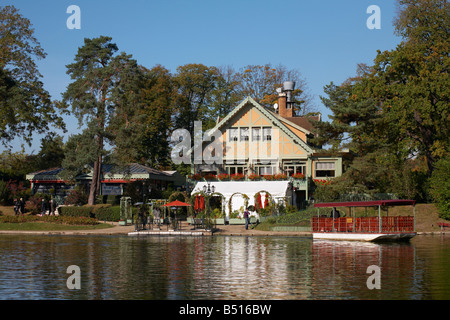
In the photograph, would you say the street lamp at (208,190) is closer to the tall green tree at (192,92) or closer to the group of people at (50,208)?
the group of people at (50,208)

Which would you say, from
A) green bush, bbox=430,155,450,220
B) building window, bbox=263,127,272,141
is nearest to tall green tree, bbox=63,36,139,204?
building window, bbox=263,127,272,141

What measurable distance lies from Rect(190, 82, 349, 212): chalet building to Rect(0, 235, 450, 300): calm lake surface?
21.8m

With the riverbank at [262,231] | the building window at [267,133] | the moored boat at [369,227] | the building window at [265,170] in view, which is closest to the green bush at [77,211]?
the riverbank at [262,231]

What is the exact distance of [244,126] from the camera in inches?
2394

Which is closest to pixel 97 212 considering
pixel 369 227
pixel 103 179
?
pixel 103 179

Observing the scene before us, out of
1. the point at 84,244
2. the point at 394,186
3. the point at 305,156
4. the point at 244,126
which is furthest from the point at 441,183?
the point at 84,244

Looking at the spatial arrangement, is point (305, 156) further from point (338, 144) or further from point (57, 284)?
point (57, 284)

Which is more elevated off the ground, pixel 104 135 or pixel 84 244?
pixel 104 135

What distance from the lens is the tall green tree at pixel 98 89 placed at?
5756 centimetres

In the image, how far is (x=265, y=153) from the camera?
60031 mm

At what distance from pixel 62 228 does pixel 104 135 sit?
1369 cm

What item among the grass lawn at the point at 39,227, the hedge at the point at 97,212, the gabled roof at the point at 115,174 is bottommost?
the grass lawn at the point at 39,227

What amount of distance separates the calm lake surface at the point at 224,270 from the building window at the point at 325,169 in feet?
72.1

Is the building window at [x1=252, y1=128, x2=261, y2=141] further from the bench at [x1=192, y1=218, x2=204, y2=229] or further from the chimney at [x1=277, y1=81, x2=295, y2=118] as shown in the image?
the bench at [x1=192, y1=218, x2=204, y2=229]
